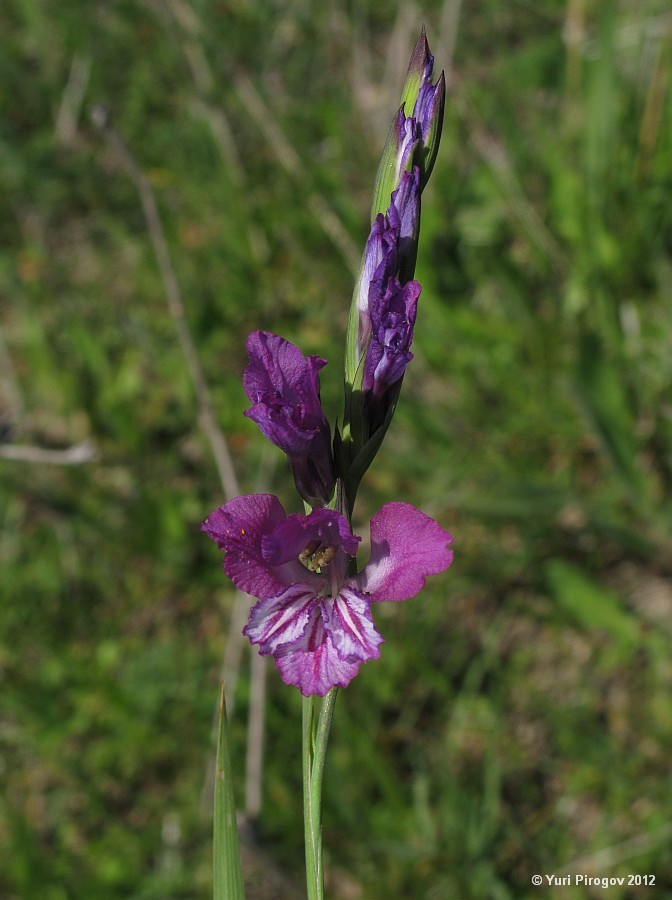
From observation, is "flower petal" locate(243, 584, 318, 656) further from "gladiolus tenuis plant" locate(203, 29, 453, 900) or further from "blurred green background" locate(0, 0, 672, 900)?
"blurred green background" locate(0, 0, 672, 900)

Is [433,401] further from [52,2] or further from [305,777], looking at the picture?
[52,2]

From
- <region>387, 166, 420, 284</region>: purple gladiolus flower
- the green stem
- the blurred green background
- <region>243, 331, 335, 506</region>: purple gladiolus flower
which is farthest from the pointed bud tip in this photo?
the blurred green background

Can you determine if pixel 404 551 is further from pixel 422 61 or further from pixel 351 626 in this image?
pixel 422 61

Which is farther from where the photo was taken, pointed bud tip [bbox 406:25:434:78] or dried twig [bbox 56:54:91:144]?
dried twig [bbox 56:54:91:144]

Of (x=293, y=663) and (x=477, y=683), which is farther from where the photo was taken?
(x=477, y=683)

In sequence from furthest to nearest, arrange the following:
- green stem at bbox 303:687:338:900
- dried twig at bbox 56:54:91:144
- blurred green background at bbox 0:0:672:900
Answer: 1. dried twig at bbox 56:54:91:144
2. blurred green background at bbox 0:0:672:900
3. green stem at bbox 303:687:338:900

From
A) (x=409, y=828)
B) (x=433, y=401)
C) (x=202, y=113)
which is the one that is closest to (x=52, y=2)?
(x=202, y=113)
